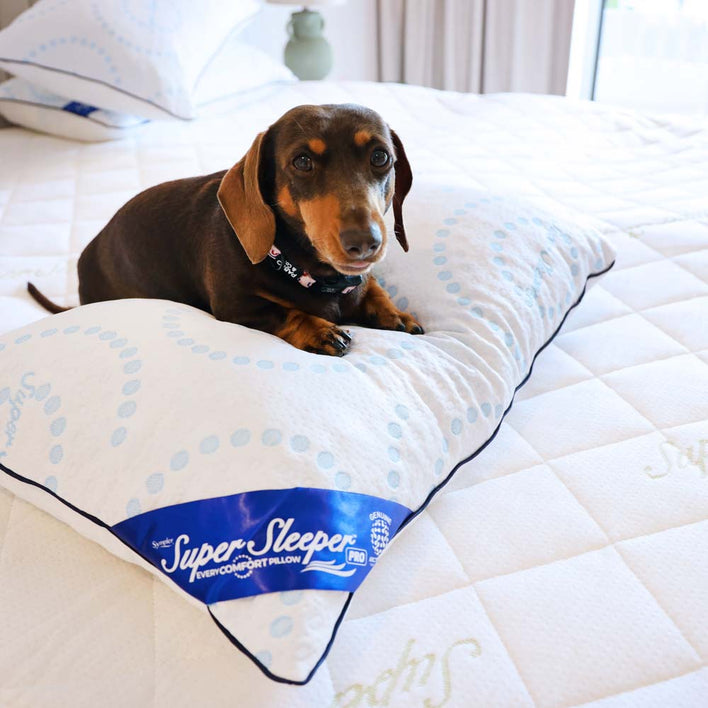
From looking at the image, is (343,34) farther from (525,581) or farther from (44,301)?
(525,581)

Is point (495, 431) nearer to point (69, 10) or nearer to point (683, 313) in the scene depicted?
point (683, 313)

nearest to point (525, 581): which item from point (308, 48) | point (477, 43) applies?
point (308, 48)

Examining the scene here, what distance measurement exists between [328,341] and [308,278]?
0.51ft

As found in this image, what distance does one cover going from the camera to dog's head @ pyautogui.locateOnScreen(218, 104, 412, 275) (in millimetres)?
1021

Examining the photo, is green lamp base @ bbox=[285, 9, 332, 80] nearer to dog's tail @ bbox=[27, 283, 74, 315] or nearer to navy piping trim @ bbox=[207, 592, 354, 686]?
dog's tail @ bbox=[27, 283, 74, 315]

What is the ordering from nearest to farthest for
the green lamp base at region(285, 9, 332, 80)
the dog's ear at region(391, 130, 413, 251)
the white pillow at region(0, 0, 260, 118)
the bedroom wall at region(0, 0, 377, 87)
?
the dog's ear at region(391, 130, 413, 251), the white pillow at region(0, 0, 260, 118), the green lamp base at region(285, 9, 332, 80), the bedroom wall at region(0, 0, 377, 87)

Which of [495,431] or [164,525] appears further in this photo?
[495,431]

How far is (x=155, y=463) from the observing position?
0.78 meters

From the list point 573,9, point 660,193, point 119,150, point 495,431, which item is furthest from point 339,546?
point 573,9

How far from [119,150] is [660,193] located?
62.7 inches

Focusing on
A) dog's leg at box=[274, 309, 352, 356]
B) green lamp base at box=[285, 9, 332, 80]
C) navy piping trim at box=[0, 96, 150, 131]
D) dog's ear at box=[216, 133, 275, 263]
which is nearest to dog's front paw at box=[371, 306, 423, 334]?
dog's leg at box=[274, 309, 352, 356]

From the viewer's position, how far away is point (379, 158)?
3.62ft

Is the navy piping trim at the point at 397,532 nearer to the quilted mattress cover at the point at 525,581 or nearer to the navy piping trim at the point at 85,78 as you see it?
the quilted mattress cover at the point at 525,581

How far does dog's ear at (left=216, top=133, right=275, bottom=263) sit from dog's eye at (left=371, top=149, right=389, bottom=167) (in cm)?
17
